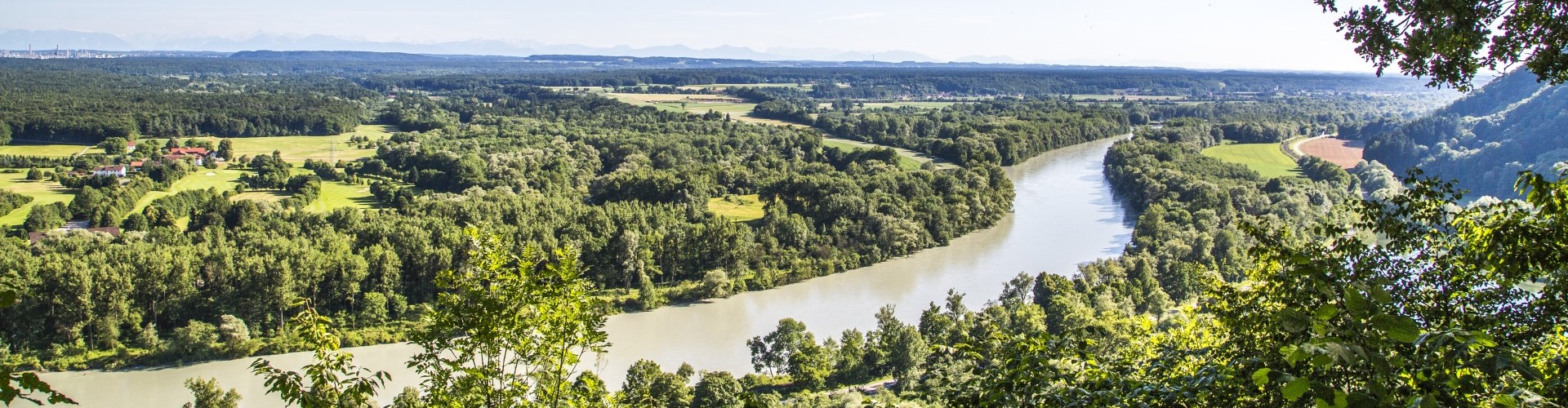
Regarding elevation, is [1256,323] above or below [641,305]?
above

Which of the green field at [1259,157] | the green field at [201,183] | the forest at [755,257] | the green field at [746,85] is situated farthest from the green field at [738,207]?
the green field at [746,85]

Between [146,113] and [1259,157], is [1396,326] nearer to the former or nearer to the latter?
[1259,157]

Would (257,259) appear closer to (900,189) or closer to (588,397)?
(588,397)

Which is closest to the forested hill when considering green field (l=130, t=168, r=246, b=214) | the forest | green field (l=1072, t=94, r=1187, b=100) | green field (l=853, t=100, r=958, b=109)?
the forest

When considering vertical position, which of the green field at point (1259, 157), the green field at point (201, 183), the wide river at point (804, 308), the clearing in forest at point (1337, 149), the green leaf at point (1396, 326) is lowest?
the wide river at point (804, 308)

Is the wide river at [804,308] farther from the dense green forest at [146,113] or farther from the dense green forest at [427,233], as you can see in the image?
the dense green forest at [146,113]

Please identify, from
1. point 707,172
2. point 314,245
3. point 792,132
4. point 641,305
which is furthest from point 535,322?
point 792,132
